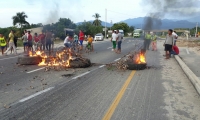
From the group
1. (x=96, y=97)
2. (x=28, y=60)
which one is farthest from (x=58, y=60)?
(x=96, y=97)

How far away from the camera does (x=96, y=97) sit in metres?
6.44

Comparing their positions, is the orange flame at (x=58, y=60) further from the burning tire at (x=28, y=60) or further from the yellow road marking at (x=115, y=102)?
the yellow road marking at (x=115, y=102)

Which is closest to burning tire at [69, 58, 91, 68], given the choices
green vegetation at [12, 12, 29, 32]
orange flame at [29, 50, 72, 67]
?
orange flame at [29, 50, 72, 67]

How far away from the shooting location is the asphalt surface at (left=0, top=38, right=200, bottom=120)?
5.16 m

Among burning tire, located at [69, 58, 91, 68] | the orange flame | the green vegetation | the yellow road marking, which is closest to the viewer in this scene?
the yellow road marking

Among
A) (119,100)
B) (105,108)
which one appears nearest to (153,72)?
(119,100)

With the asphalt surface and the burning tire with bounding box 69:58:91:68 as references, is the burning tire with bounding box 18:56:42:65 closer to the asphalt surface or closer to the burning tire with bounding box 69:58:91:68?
the burning tire with bounding box 69:58:91:68

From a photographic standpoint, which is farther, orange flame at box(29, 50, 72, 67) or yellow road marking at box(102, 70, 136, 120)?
orange flame at box(29, 50, 72, 67)

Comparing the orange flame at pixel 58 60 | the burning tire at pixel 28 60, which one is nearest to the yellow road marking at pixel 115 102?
the orange flame at pixel 58 60

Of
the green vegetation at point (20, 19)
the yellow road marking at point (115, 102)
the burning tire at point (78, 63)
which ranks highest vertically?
the green vegetation at point (20, 19)

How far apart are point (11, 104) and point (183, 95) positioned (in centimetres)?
457

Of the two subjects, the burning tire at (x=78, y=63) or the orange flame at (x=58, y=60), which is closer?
the burning tire at (x=78, y=63)

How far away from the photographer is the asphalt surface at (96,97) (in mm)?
5156

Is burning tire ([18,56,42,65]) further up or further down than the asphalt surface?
further up
